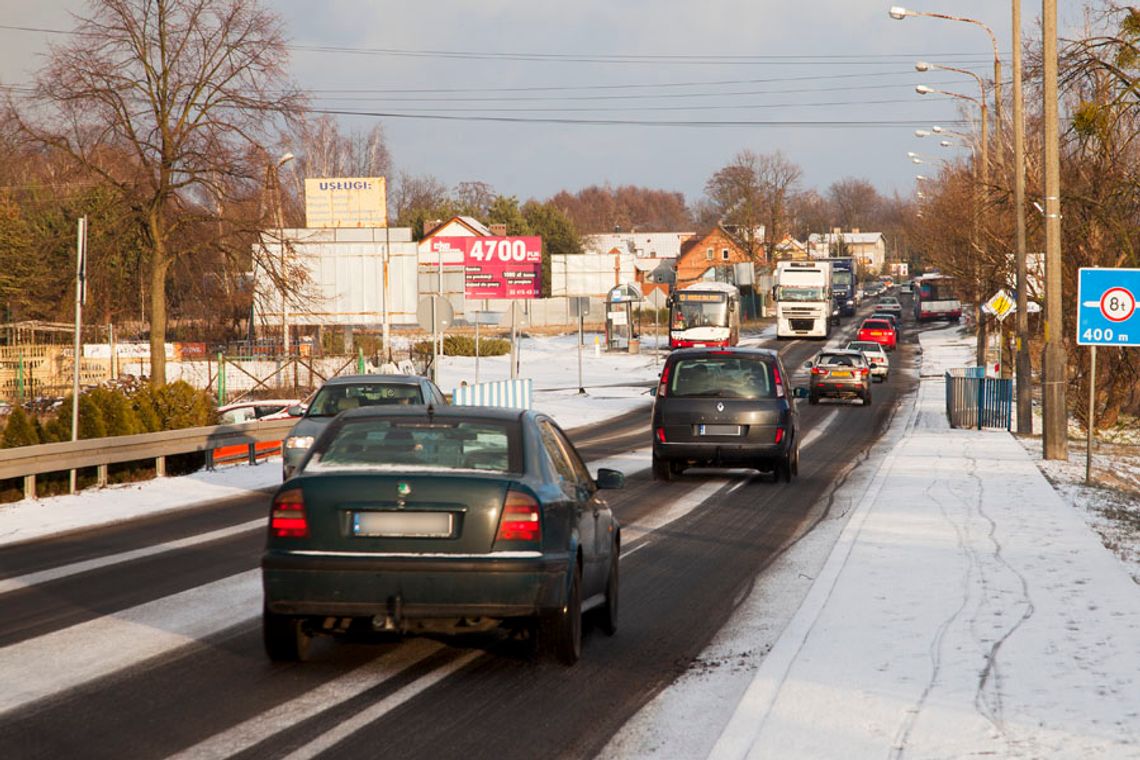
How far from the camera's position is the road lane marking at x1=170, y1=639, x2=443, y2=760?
20.5 ft

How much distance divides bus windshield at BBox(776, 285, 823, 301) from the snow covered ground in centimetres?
5726

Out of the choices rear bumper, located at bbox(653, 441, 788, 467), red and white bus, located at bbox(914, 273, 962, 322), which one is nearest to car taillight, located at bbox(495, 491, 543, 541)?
rear bumper, located at bbox(653, 441, 788, 467)

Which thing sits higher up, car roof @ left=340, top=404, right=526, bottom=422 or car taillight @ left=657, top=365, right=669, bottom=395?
car roof @ left=340, top=404, right=526, bottom=422

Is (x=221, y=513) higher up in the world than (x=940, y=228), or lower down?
lower down

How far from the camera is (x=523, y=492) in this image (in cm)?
756

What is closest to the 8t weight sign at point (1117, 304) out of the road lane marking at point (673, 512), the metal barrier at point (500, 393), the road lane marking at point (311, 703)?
the road lane marking at point (673, 512)

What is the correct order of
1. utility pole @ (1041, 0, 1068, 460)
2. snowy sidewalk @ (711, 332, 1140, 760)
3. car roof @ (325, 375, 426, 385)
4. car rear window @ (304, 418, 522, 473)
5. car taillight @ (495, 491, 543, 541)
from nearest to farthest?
snowy sidewalk @ (711, 332, 1140, 760) < car taillight @ (495, 491, 543, 541) < car rear window @ (304, 418, 522, 473) < car roof @ (325, 375, 426, 385) < utility pole @ (1041, 0, 1068, 460)

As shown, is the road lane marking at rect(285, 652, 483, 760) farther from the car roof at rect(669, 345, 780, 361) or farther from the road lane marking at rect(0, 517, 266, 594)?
the car roof at rect(669, 345, 780, 361)

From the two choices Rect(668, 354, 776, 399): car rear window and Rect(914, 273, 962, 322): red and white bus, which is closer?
Rect(668, 354, 776, 399): car rear window

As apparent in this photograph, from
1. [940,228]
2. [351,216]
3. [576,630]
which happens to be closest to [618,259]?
[351,216]

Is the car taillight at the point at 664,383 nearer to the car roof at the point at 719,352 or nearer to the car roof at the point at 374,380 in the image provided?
the car roof at the point at 719,352

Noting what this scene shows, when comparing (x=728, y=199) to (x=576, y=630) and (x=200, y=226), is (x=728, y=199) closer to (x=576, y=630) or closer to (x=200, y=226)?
(x=200, y=226)

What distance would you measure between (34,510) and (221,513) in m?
2.36

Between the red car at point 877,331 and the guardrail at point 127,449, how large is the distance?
56.3m
